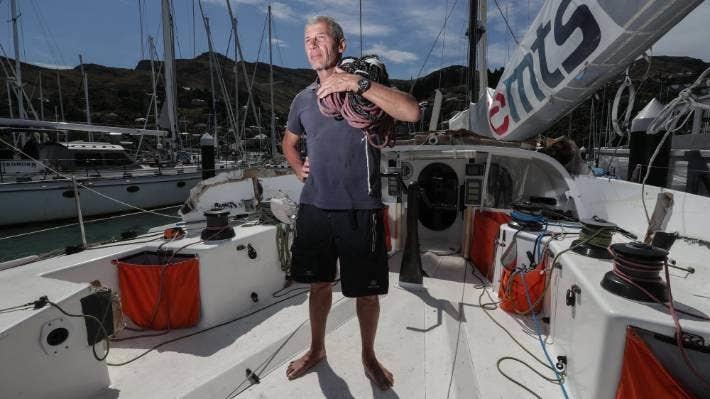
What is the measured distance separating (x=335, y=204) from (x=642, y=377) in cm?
155

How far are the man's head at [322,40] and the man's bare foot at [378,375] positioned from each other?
181cm

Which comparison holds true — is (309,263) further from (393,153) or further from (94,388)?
(393,153)

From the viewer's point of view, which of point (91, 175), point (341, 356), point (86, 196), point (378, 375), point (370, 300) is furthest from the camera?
point (91, 175)

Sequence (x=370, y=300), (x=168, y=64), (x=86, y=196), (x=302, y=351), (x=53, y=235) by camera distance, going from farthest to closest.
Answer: (x=168, y=64) → (x=86, y=196) → (x=53, y=235) → (x=302, y=351) → (x=370, y=300)

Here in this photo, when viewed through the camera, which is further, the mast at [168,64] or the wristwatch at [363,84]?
the mast at [168,64]

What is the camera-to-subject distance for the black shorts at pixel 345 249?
6.46 ft

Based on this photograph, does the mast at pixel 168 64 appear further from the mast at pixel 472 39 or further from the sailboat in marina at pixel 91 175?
the mast at pixel 472 39

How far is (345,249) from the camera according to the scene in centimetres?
199

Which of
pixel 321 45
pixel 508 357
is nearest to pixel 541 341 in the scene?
pixel 508 357

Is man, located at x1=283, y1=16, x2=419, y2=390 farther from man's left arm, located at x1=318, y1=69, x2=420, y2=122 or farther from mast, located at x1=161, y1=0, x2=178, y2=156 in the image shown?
mast, located at x1=161, y1=0, x2=178, y2=156

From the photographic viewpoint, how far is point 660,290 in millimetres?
1672

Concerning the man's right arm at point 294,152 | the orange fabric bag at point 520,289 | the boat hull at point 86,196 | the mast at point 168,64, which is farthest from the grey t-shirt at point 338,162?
the mast at point 168,64

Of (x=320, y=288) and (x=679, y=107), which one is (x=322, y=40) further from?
(x=679, y=107)

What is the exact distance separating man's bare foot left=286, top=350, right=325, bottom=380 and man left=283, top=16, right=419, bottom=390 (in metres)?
0.40
